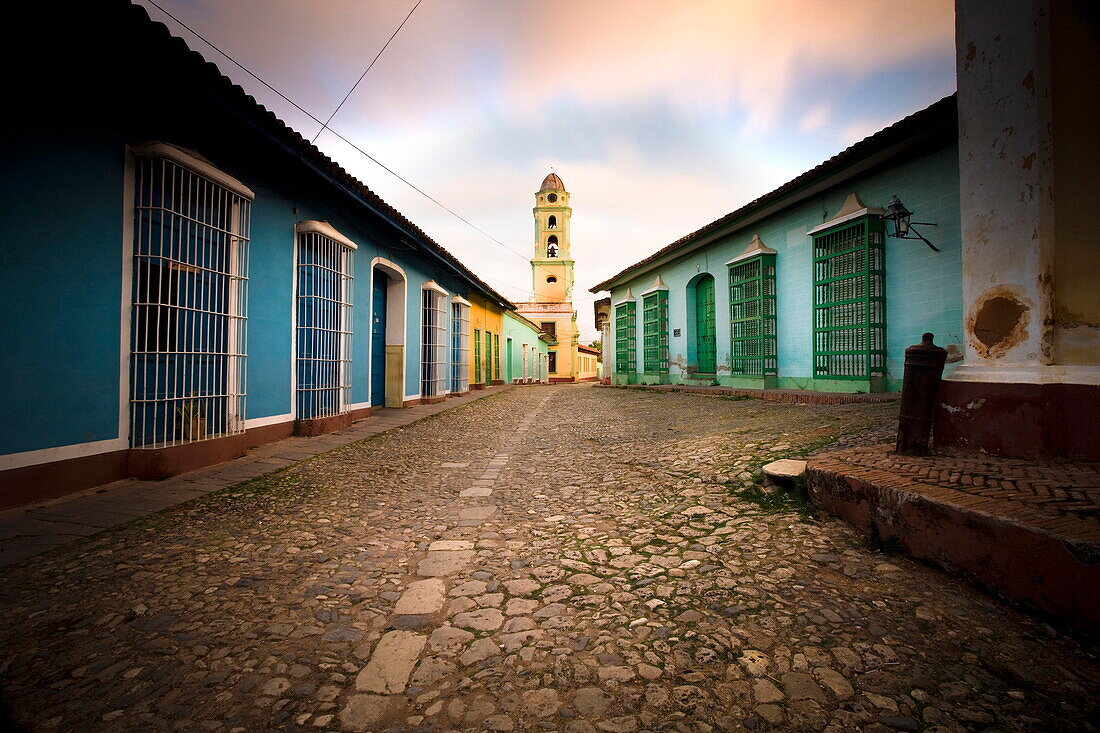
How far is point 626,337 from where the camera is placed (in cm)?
1816

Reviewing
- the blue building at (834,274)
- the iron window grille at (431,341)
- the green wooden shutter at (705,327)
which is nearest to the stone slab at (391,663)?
the blue building at (834,274)

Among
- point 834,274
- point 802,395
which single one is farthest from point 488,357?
point 834,274

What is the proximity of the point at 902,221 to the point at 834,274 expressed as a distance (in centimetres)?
144

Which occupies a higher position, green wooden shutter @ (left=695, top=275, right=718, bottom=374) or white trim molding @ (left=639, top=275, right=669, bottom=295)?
white trim molding @ (left=639, top=275, right=669, bottom=295)

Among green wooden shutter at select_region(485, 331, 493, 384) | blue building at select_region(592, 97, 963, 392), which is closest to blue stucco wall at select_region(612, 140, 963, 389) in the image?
blue building at select_region(592, 97, 963, 392)

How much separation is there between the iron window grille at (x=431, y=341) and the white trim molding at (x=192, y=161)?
20.3ft

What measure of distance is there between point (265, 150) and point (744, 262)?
9.28m

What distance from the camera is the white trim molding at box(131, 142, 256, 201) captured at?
4023 mm

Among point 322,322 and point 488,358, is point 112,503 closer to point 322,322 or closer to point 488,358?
point 322,322

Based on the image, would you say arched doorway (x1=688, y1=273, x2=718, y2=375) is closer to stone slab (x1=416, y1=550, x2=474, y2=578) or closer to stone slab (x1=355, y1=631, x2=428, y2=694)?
stone slab (x1=416, y1=550, x2=474, y2=578)

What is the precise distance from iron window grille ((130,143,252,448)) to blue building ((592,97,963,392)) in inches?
314

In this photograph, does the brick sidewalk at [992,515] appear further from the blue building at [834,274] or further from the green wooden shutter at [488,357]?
the green wooden shutter at [488,357]

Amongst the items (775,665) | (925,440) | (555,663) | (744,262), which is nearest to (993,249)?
(925,440)

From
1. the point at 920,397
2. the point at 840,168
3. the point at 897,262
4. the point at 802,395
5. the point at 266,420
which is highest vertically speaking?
the point at 840,168
